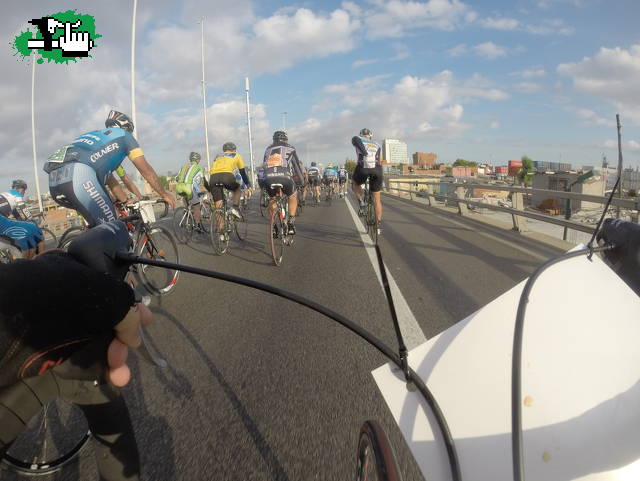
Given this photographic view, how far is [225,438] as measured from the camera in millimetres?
2227

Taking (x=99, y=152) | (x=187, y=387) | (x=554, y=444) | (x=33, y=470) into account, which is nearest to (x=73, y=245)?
(x=554, y=444)

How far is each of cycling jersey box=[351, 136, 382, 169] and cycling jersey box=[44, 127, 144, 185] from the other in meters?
5.02

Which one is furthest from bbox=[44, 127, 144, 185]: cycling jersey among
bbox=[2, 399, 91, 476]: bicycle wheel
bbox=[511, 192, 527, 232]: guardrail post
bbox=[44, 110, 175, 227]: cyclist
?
bbox=[511, 192, 527, 232]: guardrail post

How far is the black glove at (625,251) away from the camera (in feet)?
3.02

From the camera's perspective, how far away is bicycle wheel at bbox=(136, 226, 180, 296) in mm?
4695

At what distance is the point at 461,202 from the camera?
12.8 m

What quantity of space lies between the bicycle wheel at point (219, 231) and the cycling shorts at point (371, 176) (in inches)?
117

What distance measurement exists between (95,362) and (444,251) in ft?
22.1

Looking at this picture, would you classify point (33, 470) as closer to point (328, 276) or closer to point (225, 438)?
point (225, 438)

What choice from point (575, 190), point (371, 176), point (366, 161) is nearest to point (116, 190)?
point (371, 176)

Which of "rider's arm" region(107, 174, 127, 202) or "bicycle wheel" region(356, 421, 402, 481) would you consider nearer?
"bicycle wheel" region(356, 421, 402, 481)

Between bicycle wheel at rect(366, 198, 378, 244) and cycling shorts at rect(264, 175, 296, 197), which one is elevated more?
cycling shorts at rect(264, 175, 296, 197)

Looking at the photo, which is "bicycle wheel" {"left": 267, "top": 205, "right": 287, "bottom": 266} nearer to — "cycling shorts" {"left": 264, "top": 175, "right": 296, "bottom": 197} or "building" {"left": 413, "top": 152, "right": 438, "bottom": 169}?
"cycling shorts" {"left": 264, "top": 175, "right": 296, "bottom": 197}

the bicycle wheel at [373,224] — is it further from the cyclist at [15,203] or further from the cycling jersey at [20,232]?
the cyclist at [15,203]
